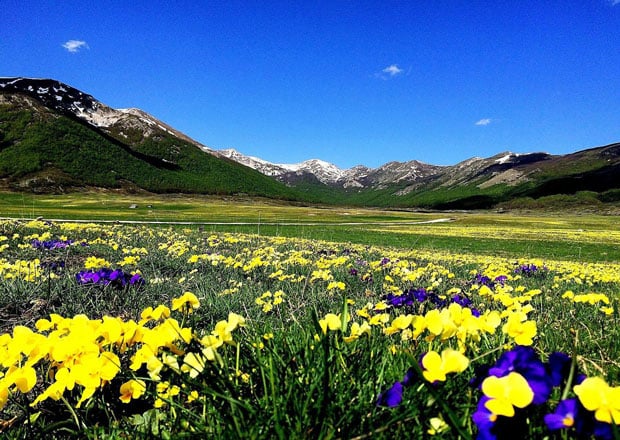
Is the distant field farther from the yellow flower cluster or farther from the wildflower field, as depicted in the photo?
the yellow flower cluster

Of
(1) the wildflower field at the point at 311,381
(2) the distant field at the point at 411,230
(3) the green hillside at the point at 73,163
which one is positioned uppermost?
(3) the green hillside at the point at 73,163

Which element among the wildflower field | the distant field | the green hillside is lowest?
the distant field

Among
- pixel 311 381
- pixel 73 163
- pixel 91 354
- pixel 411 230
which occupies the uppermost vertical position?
pixel 73 163

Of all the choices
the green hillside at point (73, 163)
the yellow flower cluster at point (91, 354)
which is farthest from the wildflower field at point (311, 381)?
the green hillside at point (73, 163)

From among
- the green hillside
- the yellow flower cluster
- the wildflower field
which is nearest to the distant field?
the wildflower field

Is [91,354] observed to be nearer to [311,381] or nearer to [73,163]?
[311,381]

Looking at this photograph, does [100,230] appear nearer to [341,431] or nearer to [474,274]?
[474,274]

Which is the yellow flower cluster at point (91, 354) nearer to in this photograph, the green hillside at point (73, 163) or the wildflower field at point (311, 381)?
the wildflower field at point (311, 381)

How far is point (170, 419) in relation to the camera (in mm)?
1778

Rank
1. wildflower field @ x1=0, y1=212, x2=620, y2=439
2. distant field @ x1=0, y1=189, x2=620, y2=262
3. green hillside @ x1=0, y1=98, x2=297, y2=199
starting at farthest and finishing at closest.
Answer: green hillside @ x1=0, y1=98, x2=297, y2=199 < distant field @ x1=0, y1=189, x2=620, y2=262 < wildflower field @ x1=0, y1=212, x2=620, y2=439

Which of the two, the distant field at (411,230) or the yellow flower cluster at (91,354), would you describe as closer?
the yellow flower cluster at (91,354)

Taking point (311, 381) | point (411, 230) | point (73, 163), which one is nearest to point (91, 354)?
point (311, 381)

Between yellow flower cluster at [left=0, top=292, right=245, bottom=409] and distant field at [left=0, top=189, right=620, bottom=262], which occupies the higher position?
yellow flower cluster at [left=0, top=292, right=245, bottom=409]

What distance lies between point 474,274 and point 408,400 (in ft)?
23.7
